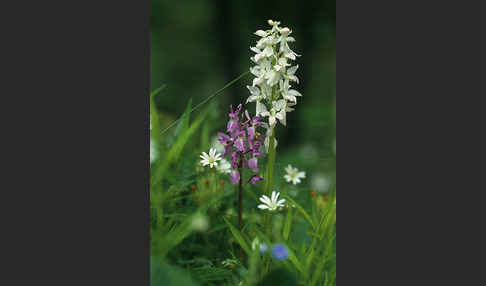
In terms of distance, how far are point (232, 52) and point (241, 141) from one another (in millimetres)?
595

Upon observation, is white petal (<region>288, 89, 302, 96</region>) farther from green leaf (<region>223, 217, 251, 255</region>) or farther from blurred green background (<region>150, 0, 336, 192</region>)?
green leaf (<region>223, 217, 251, 255</region>)

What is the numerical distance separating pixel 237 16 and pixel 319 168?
1.31m

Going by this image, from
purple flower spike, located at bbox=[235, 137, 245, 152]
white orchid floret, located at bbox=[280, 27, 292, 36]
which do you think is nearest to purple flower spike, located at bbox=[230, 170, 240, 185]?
purple flower spike, located at bbox=[235, 137, 245, 152]

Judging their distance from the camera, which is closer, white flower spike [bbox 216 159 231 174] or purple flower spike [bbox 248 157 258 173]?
purple flower spike [bbox 248 157 258 173]

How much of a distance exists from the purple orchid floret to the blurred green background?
0.10m

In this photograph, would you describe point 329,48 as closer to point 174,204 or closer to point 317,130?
point 317,130

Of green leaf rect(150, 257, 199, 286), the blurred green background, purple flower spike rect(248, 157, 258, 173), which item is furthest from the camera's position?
the blurred green background

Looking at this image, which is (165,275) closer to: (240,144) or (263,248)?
(263,248)

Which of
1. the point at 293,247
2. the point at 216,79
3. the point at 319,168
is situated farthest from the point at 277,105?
the point at 319,168

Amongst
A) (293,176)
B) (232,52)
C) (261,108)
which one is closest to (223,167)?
(293,176)

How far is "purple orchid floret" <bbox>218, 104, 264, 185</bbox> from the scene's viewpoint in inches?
109

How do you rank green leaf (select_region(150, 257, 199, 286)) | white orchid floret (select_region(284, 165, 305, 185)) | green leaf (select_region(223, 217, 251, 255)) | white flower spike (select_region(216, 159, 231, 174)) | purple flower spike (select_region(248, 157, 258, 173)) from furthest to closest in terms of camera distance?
white orchid floret (select_region(284, 165, 305, 185)) → white flower spike (select_region(216, 159, 231, 174)) → purple flower spike (select_region(248, 157, 258, 173)) → green leaf (select_region(223, 217, 251, 255)) → green leaf (select_region(150, 257, 199, 286))

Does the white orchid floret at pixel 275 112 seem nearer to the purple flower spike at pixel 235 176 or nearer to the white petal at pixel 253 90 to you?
the white petal at pixel 253 90

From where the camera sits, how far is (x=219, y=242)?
3.05m
